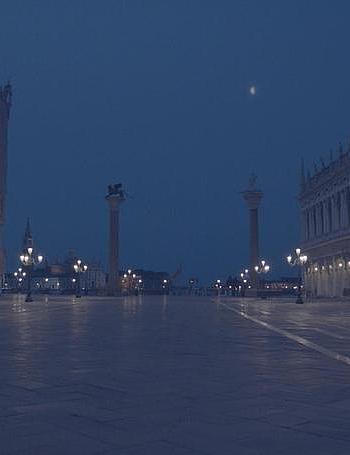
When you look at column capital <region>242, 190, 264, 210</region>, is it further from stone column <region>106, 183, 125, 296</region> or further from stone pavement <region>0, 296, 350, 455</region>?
stone pavement <region>0, 296, 350, 455</region>

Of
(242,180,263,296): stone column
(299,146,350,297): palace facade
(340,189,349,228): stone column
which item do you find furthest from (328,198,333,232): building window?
(242,180,263,296): stone column

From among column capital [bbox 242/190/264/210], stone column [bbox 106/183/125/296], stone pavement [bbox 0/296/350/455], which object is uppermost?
column capital [bbox 242/190/264/210]

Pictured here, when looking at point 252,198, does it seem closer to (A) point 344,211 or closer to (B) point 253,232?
(B) point 253,232

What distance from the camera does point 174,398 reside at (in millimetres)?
8297

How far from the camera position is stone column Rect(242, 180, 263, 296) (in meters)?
80.2

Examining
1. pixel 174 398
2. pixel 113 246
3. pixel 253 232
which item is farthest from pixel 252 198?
pixel 174 398

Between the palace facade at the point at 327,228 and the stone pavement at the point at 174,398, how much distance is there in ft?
189

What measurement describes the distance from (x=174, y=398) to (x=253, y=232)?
7340 cm

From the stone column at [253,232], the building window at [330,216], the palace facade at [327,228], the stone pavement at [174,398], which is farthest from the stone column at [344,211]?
the stone pavement at [174,398]

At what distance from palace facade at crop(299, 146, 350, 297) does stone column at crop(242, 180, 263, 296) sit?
8.50 m

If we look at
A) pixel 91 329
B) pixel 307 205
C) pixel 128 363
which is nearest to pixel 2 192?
pixel 307 205

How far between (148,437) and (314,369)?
19.2 feet

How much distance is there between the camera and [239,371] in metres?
10.9

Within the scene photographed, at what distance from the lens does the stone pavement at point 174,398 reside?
5957 mm
